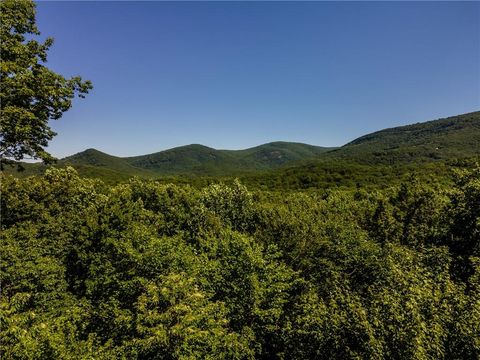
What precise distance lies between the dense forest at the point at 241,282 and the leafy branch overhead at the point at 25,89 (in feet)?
28.7

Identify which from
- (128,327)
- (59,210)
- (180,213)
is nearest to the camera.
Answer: (128,327)

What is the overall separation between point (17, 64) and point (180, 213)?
2690 centimetres

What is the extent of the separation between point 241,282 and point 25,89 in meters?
19.7

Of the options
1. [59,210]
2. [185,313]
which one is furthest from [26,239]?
[185,313]

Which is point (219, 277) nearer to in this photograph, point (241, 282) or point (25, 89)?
point (241, 282)

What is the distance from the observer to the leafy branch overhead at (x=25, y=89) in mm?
18375

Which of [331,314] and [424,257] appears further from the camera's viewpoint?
[424,257]

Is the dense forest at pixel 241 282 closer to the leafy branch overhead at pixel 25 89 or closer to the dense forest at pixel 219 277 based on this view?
the dense forest at pixel 219 277

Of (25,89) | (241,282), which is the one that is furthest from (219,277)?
(25,89)

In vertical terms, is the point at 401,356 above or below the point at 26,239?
below

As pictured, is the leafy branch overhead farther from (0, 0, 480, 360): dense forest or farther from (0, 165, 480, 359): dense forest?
(0, 165, 480, 359): dense forest

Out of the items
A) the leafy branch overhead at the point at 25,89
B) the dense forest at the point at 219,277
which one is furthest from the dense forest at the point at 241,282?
the leafy branch overhead at the point at 25,89

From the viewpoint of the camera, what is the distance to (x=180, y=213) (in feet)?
141

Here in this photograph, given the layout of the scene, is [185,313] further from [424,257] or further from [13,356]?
[424,257]
